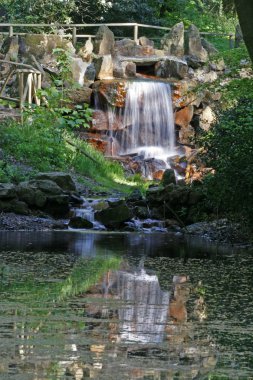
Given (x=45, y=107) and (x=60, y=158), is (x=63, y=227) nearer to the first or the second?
(x=60, y=158)

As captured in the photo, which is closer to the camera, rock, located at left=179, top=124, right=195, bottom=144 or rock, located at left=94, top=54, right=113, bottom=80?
rock, located at left=179, top=124, right=195, bottom=144

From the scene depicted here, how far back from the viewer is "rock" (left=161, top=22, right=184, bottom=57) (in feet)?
137

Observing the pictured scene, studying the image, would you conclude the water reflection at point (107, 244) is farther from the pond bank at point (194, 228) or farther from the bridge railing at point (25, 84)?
the bridge railing at point (25, 84)

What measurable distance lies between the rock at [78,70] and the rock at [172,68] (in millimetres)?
4262

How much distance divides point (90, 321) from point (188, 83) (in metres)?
30.0

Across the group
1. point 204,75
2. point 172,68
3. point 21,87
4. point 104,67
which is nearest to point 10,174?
point 21,87

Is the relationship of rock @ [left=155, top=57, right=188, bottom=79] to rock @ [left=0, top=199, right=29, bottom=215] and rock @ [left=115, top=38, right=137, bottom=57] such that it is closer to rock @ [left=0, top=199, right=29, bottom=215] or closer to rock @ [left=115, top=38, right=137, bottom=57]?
rock @ [left=115, top=38, right=137, bottom=57]

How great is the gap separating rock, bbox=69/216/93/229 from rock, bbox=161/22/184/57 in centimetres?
2244

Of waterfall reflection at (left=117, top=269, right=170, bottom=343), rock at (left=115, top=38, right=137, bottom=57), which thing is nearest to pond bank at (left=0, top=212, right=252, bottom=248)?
waterfall reflection at (left=117, top=269, right=170, bottom=343)

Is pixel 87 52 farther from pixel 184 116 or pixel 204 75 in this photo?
pixel 184 116

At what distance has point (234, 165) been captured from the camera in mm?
16906

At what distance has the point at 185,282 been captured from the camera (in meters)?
11.0

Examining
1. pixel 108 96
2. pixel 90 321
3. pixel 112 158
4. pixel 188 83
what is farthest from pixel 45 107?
pixel 90 321

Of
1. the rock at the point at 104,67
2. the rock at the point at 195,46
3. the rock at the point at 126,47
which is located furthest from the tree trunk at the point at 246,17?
the rock at the point at 195,46
